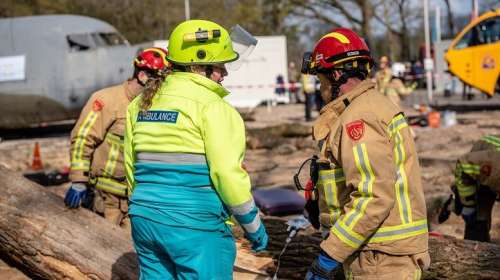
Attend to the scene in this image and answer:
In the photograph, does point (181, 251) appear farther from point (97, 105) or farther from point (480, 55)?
point (480, 55)

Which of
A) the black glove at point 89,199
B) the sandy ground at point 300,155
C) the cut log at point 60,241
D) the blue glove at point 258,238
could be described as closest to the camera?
the blue glove at point 258,238

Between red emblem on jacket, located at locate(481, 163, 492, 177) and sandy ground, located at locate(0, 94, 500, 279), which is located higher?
red emblem on jacket, located at locate(481, 163, 492, 177)

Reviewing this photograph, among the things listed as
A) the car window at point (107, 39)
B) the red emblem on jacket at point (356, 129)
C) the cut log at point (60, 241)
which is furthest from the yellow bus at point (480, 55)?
the red emblem on jacket at point (356, 129)

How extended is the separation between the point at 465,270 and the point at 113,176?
8.64 ft

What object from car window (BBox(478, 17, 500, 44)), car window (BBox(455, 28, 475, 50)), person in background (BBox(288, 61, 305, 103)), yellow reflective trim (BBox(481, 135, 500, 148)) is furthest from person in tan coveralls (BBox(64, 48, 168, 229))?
person in background (BBox(288, 61, 305, 103))

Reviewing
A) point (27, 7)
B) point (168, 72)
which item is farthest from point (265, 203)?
point (27, 7)

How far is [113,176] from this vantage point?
539cm

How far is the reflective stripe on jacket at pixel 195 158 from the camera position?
9.89 ft

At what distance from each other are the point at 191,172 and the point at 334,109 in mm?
673

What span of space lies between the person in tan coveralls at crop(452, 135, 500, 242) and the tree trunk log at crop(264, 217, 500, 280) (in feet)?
3.41

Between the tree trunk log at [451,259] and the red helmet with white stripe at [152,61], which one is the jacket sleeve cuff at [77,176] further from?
the tree trunk log at [451,259]

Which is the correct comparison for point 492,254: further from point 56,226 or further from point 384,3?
point 384,3

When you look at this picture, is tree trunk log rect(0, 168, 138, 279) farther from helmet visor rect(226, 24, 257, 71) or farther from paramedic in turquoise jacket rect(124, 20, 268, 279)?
helmet visor rect(226, 24, 257, 71)

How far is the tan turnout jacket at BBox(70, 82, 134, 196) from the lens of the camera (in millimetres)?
5320
